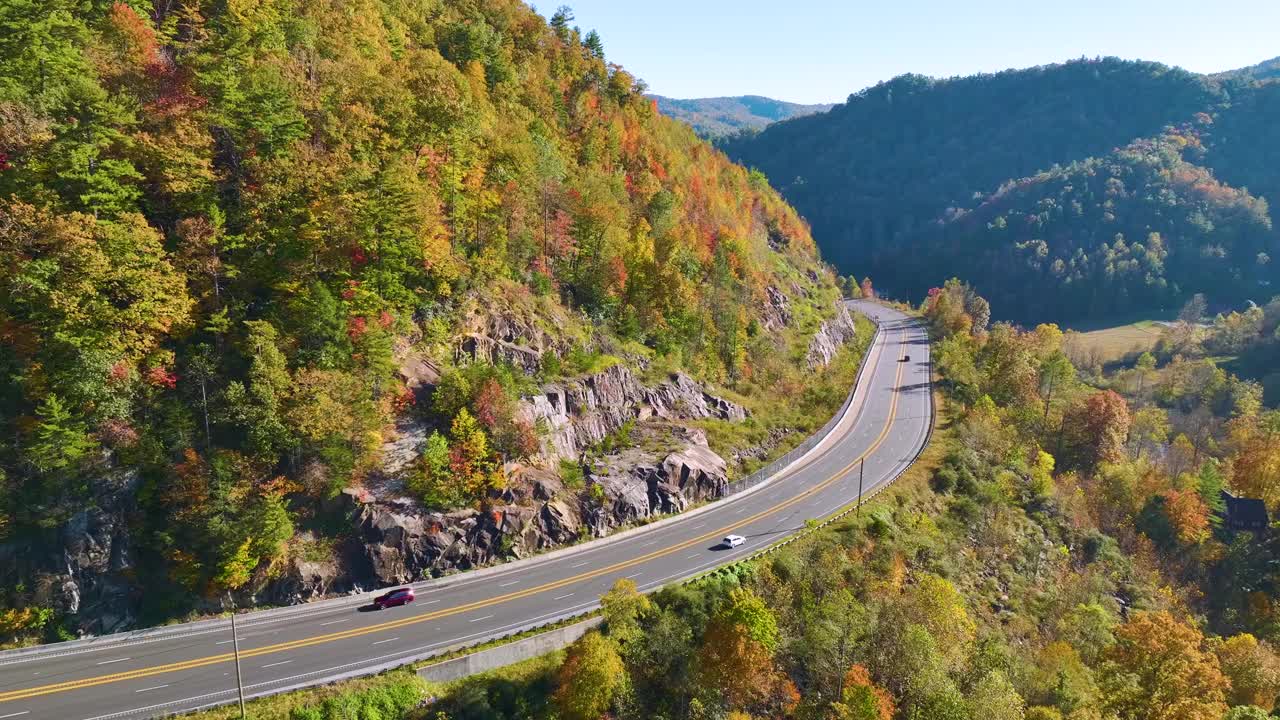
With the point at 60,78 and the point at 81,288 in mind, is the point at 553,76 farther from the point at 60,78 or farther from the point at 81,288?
the point at 81,288

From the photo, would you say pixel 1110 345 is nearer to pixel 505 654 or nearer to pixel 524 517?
pixel 524 517

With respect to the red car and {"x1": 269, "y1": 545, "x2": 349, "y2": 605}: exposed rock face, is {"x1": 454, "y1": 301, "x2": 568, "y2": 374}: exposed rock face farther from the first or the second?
the red car

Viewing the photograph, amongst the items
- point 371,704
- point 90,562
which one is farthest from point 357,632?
point 90,562

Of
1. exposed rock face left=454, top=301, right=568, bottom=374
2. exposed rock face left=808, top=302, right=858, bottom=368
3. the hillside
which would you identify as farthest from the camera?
exposed rock face left=808, top=302, right=858, bottom=368

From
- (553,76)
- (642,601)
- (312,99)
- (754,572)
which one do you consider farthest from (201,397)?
(553,76)

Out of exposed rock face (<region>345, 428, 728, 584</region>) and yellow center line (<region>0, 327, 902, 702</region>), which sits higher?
exposed rock face (<region>345, 428, 728, 584</region>)

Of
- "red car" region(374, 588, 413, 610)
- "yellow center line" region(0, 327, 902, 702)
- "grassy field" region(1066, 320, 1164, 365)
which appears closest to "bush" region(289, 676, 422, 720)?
"yellow center line" region(0, 327, 902, 702)
